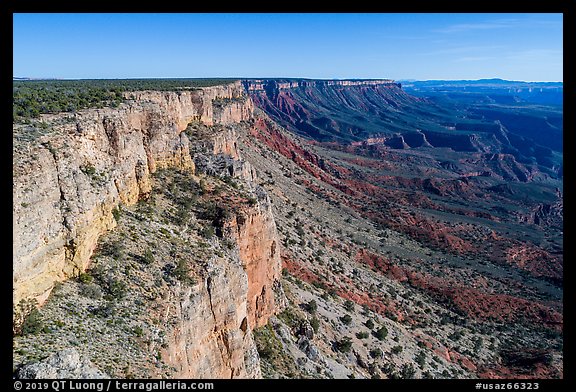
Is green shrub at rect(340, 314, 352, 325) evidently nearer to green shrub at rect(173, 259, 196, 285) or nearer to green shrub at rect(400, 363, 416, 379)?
green shrub at rect(400, 363, 416, 379)

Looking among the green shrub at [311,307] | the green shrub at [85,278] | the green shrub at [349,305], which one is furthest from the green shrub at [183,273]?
the green shrub at [349,305]

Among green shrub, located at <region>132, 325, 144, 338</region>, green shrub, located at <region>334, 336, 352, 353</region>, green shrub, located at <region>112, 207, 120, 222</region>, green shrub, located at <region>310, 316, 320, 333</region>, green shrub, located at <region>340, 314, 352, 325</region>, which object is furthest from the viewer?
green shrub, located at <region>340, 314, 352, 325</region>

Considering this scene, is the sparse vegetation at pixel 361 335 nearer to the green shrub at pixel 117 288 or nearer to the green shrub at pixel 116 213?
the green shrub at pixel 116 213

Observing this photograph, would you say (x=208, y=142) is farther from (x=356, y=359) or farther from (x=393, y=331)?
(x=393, y=331)

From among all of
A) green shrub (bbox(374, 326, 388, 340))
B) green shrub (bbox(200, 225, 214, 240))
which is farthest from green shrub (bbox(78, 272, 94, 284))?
green shrub (bbox(374, 326, 388, 340))

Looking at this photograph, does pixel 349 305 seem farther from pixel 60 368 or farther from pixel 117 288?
pixel 60 368

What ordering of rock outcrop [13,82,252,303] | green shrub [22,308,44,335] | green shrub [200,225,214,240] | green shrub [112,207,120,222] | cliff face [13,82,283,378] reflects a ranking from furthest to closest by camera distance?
green shrub [200,225,214,240], green shrub [112,207,120,222], cliff face [13,82,283,378], rock outcrop [13,82,252,303], green shrub [22,308,44,335]

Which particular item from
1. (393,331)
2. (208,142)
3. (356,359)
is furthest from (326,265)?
(208,142)

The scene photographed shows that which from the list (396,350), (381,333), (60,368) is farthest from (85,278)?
(396,350)

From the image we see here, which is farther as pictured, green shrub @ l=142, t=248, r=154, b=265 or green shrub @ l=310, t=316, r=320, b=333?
green shrub @ l=310, t=316, r=320, b=333
